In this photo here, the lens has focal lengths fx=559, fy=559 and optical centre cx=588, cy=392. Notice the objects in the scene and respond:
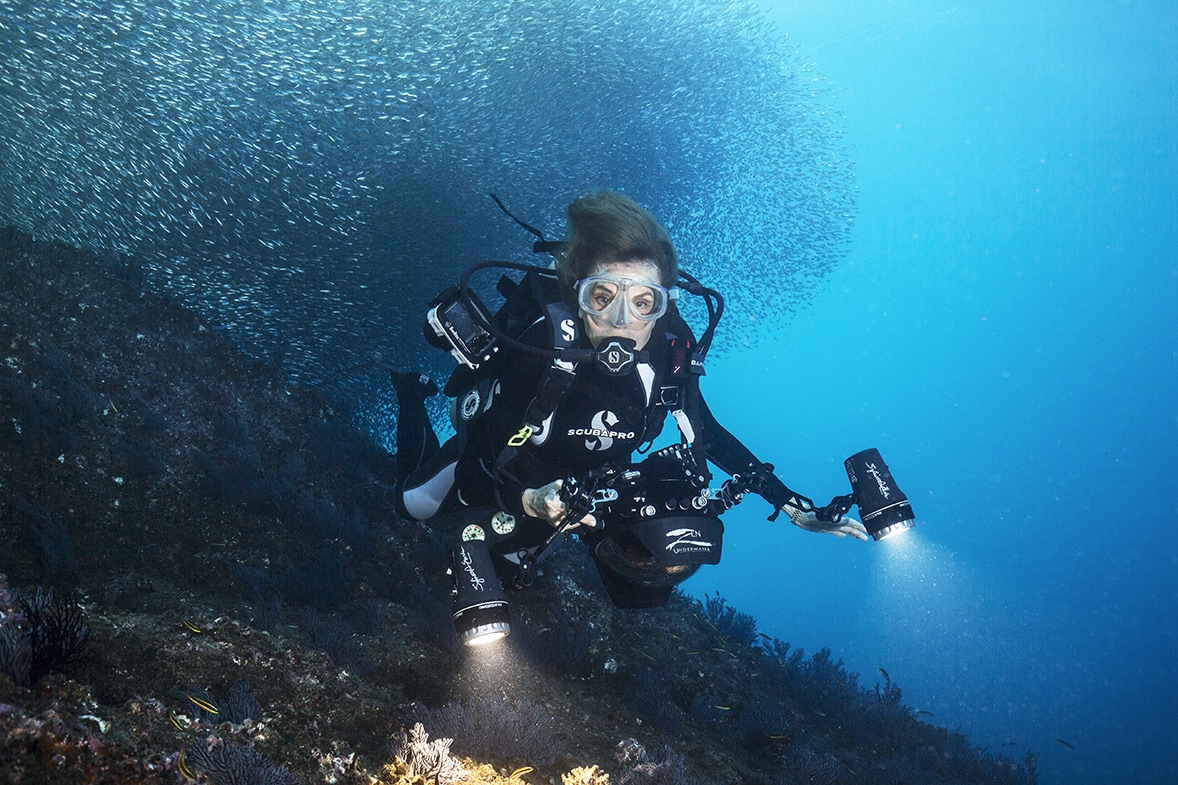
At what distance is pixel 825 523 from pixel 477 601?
2.14 m

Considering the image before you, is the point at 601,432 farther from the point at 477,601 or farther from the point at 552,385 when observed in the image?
the point at 477,601

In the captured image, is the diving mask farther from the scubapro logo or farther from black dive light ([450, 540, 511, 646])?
black dive light ([450, 540, 511, 646])

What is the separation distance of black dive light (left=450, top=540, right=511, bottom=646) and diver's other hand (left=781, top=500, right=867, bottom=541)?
185 centimetres

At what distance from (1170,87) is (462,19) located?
73.9 m

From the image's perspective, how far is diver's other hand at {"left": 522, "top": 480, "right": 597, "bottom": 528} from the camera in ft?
9.07

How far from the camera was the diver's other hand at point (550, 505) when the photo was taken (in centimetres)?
277

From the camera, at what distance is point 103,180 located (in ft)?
24.4

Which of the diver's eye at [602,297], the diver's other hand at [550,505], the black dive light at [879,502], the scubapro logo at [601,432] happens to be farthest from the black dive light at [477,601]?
the black dive light at [879,502]

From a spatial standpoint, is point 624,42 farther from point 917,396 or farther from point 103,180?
point 917,396

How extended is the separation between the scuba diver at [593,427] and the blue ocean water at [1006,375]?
3766 centimetres

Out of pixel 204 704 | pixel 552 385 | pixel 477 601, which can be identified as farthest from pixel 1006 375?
pixel 204 704

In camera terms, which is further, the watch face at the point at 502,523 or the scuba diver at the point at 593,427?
the watch face at the point at 502,523

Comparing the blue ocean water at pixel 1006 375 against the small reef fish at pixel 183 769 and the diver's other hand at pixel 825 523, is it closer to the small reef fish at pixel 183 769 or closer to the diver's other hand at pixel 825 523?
the diver's other hand at pixel 825 523

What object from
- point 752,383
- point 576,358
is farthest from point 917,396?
point 576,358
